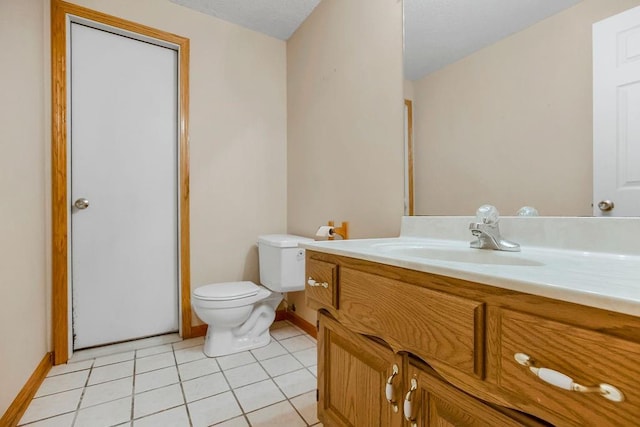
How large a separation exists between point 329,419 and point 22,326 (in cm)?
140

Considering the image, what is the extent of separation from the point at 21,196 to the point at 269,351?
1.50 metres

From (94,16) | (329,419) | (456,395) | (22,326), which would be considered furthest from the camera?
(94,16)

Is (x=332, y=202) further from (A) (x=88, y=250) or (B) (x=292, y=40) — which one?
(A) (x=88, y=250)

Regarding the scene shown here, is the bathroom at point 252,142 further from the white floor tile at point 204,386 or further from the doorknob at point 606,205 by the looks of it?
the white floor tile at point 204,386

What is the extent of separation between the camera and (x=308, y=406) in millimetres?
1375

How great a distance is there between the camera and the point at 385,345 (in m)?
0.85

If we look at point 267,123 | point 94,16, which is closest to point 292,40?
point 267,123

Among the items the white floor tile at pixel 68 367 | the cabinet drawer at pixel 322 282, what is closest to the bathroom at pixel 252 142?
the white floor tile at pixel 68 367

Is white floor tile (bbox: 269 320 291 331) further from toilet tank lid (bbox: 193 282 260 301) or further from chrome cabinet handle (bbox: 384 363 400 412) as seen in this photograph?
chrome cabinet handle (bbox: 384 363 400 412)

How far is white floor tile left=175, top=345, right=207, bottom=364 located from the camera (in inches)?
71.1

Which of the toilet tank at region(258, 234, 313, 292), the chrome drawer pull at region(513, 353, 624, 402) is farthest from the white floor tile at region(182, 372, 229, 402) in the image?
the chrome drawer pull at region(513, 353, 624, 402)

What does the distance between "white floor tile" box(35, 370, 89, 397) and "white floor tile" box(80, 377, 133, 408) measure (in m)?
0.10

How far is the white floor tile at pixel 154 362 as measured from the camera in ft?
5.59

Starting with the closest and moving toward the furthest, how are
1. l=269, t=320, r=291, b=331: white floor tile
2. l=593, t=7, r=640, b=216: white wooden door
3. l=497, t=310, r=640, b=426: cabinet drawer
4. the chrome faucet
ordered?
l=497, t=310, r=640, b=426: cabinet drawer → l=593, t=7, r=640, b=216: white wooden door → the chrome faucet → l=269, t=320, r=291, b=331: white floor tile
